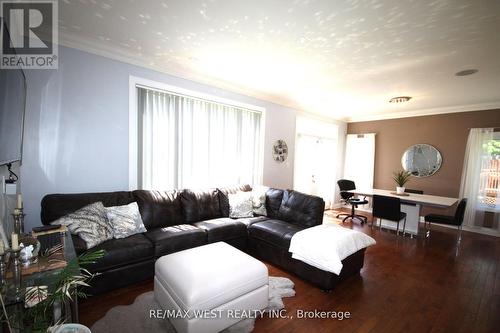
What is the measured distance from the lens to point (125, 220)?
2.54 meters

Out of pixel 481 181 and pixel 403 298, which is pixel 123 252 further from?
pixel 481 181

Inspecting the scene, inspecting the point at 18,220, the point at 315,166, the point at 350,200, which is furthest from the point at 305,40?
the point at 315,166

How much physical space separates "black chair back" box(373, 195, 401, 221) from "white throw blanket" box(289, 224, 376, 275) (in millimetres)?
1981

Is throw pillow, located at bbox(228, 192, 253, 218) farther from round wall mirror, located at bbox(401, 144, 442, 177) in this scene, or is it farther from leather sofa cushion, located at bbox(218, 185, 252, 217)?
round wall mirror, located at bbox(401, 144, 442, 177)

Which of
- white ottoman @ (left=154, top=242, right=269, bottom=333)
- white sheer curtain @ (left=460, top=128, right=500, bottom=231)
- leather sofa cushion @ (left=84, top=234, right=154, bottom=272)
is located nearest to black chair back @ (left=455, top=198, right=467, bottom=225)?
white sheer curtain @ (left=460, top=128, right=500, bottom=231)

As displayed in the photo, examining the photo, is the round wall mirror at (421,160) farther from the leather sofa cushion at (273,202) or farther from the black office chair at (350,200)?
the leather sofa cushion at (273,202)

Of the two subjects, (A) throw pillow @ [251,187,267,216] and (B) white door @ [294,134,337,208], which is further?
(B) white door @ [294,134,337,208]

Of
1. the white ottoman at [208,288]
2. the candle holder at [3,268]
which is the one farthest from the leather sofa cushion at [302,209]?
the candle holder at [3,268]

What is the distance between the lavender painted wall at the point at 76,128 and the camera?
94.1 inches

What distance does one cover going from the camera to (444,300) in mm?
2324

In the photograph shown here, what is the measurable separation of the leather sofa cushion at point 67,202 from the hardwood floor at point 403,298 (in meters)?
0.94

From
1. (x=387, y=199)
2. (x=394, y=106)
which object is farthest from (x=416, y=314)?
(x=394, y=106)

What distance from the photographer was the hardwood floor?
194cm

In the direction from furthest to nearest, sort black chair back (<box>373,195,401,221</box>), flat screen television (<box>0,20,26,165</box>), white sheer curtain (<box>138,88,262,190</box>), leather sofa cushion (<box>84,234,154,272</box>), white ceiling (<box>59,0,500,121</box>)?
black chair back (<box>373,195,401,221</box>) → white sheer curtain (<box>138,88,262,190</box>) → leather sofa cushion (<box>84,234,154,272</box>) → white ceiling (<box>59,0,500,121</box>) → flat screen television (<box>0,20,26,165</box>)
